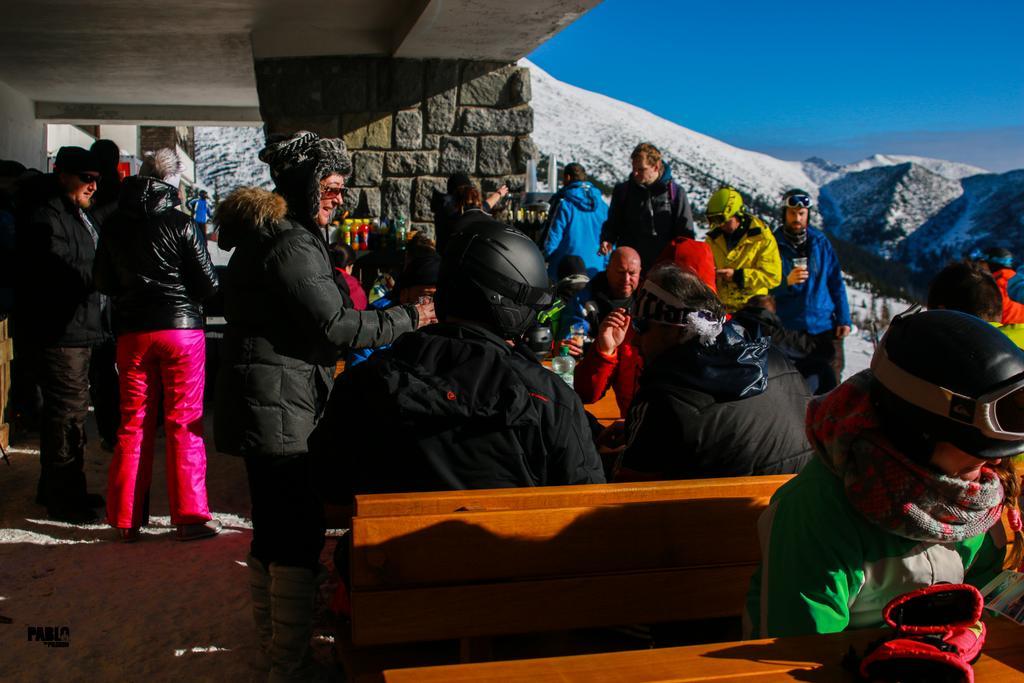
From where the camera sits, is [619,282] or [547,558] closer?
[547,558]

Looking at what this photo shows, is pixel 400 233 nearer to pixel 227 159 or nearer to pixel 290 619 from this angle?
pixel 290 619

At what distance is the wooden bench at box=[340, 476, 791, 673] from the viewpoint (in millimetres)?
2150

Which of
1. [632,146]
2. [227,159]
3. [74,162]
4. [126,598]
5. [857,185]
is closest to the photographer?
[126,598]

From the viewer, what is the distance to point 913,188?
59.6ft

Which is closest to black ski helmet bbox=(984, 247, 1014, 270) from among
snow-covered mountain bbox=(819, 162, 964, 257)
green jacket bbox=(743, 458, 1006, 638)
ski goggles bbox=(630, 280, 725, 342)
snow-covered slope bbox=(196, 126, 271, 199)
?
ski goggles bbox=(630, 280, 725, 342)

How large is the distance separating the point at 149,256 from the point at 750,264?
12.6 feet

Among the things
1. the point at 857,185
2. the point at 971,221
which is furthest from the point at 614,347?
the point at 857,185

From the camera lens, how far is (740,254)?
6.27 m

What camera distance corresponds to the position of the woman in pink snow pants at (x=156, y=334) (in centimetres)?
432

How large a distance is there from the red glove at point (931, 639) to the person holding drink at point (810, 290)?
17.3 ft

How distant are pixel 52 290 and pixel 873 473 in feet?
14.9

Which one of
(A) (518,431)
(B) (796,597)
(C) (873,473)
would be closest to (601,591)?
(A) (518,431)

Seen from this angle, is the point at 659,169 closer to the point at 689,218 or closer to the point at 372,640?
the point at 689,218

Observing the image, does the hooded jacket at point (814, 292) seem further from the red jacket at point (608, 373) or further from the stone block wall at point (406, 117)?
the stone block wall at point (406, 117)
